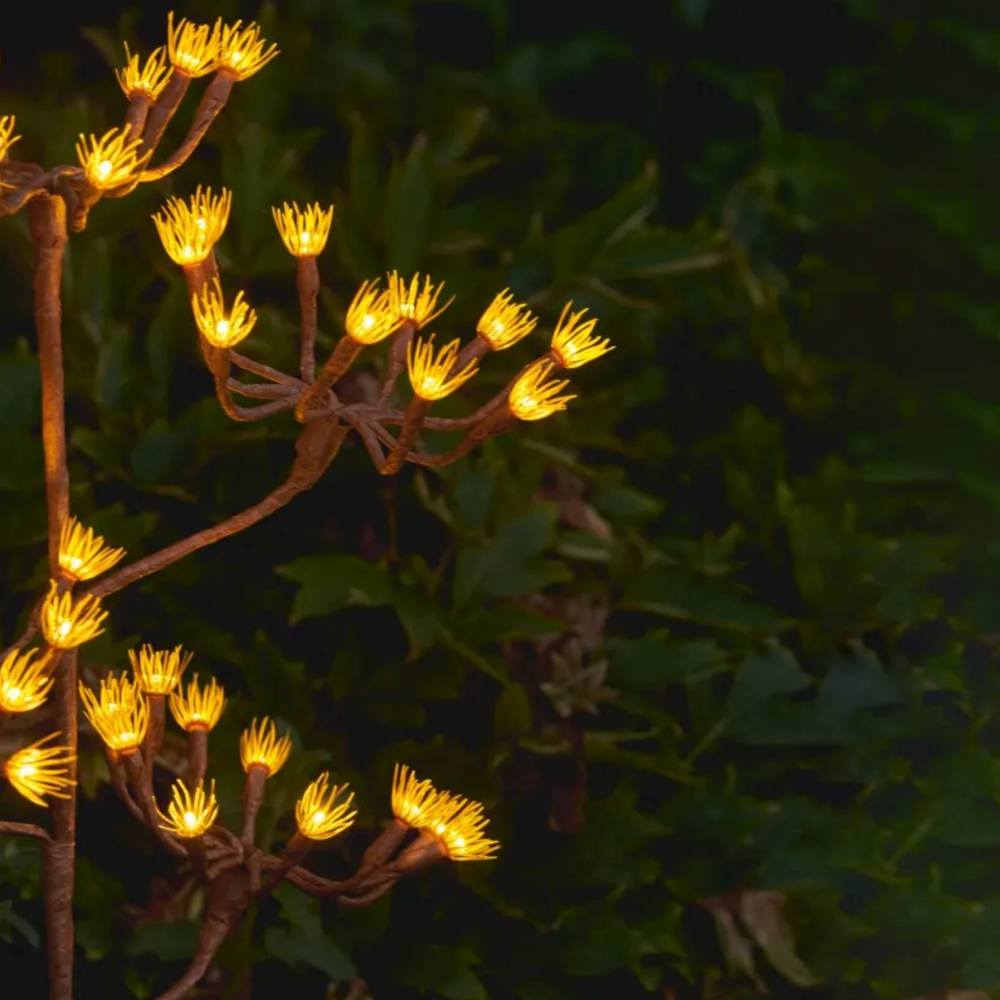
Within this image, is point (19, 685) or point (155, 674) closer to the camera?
point (19, 685)

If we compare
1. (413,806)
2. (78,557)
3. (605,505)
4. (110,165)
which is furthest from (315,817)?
(605,505)

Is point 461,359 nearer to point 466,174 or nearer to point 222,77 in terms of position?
point 222,77

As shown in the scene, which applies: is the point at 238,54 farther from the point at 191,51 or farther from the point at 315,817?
the point at 315,817

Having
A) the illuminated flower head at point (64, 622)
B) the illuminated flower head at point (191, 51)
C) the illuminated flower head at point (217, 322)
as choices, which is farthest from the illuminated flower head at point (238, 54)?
the illuminated flower head at point (64, 622)

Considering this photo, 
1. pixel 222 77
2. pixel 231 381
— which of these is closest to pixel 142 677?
pixel 231 381

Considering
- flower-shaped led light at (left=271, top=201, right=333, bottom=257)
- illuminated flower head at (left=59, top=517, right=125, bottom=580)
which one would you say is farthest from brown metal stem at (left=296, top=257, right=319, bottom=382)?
illuminated flower head at (left=59, top=517, right=125, bottom=580)

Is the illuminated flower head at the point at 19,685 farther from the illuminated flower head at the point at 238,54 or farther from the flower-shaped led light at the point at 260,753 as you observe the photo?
the illuminated flower head at the point at 238,54
